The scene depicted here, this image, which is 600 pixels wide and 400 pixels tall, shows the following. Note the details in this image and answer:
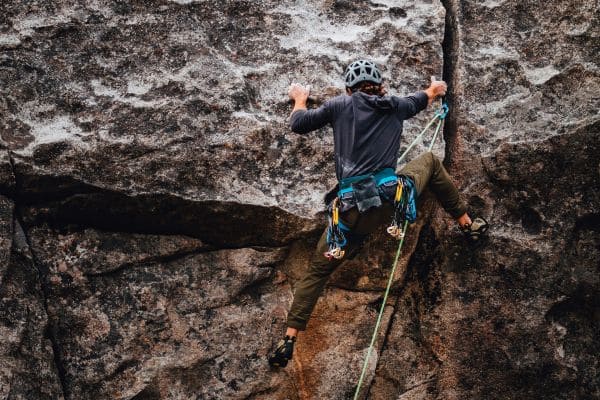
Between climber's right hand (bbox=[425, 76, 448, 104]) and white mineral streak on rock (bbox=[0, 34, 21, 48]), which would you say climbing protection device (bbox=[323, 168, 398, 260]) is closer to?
climber's right hand (bbox=[425, 76, 448, 104])

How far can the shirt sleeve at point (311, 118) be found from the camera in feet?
21.9

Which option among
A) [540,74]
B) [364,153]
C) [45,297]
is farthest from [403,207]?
[45,297]

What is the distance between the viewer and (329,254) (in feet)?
21.9

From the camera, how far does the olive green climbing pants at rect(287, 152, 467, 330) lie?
6863 mm

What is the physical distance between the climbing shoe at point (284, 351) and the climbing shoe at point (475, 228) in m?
2.06

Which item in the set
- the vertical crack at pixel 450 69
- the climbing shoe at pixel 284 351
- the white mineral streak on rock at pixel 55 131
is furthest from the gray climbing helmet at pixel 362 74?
the white mineral streak on rock at pixel 55 131

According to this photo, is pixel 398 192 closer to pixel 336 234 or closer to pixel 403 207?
pixel 403 207

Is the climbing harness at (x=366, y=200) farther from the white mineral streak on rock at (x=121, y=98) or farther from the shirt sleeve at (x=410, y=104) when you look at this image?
the white mineral streak on rock at (x=121, y=98)

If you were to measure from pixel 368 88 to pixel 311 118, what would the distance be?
59cm

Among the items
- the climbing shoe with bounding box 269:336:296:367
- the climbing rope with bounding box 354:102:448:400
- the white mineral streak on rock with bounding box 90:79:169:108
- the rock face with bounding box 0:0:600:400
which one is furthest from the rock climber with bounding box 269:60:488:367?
the white mineral streak on rock with bounding box 90:79:169:108

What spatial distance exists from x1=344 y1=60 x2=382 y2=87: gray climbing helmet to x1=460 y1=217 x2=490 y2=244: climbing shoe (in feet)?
6.04

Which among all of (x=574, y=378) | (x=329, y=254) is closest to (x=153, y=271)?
(x=329, y=254)

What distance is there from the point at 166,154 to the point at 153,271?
1204 millimetres

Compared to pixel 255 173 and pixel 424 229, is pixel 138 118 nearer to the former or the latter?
pixel 255 173
